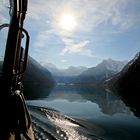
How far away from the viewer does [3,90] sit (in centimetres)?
885

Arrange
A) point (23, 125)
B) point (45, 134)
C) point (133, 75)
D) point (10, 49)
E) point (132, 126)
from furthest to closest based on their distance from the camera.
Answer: point (133, 75) → point (132, 126) → point (45, 134) → point (23, 125) → point (10, 49)

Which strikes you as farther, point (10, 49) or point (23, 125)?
point (23, 125)

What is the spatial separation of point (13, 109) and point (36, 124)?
926cm

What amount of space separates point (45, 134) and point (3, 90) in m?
7.40

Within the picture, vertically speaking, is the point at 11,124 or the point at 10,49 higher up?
the point at 10,49

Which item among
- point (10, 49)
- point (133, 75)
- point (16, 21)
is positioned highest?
point (16, 21)

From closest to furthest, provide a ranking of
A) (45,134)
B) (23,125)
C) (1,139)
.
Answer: (1,139), (23,125), (45,134)

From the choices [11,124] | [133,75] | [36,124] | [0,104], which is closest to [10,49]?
[0,104]

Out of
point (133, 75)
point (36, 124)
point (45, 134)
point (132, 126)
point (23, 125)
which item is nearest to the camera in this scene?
point (23, 125)

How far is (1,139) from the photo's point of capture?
7.84 m

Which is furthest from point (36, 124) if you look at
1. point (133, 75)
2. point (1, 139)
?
point (133, 75)

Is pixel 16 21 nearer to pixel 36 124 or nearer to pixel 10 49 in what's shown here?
pixel 10 49

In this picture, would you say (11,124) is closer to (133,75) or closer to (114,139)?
(114,139)

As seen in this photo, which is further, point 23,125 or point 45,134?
point 45,134
